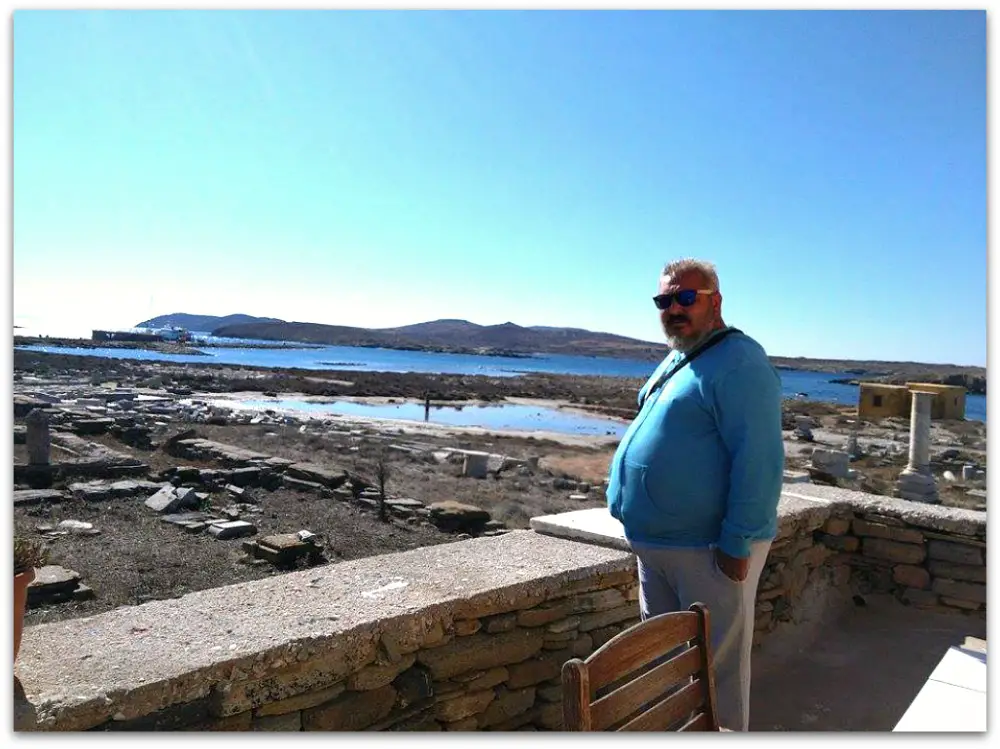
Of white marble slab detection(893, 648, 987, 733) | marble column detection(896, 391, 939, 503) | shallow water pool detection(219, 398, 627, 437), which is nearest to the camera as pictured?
white marble slab detection(893, 648, 987, 733)

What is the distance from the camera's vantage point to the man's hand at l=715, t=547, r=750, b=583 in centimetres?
222

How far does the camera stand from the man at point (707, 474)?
2.17 meters

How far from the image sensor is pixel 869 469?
19.4m

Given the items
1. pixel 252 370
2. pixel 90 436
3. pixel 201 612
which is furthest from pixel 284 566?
pixel 252 370

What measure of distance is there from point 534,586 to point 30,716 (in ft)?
5.06

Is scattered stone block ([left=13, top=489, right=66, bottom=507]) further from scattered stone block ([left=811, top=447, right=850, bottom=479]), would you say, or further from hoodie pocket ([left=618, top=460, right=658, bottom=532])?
scattered stone block ([left=811, top=447, right=850, bottom=479])

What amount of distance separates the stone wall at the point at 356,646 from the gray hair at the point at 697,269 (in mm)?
1154

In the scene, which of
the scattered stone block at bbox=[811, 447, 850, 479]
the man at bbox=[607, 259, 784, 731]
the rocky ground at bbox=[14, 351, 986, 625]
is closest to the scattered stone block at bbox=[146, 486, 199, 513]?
the rocky ground at bbox=[14, 351, 986, 625]

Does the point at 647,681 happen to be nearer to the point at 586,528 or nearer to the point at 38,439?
the point at 586,528

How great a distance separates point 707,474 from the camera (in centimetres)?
225

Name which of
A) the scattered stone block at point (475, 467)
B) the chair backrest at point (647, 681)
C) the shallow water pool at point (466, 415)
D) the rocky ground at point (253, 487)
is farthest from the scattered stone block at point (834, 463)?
the chair backrest at point (647, 681)

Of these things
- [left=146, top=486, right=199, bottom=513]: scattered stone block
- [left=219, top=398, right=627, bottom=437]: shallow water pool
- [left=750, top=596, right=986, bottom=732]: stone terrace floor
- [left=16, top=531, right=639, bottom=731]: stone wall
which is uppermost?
[left=16, top=531, right=639, bottom=731]: stone wall

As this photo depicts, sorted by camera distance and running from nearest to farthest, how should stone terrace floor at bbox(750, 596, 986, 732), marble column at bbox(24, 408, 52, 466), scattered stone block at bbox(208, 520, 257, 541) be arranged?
stone terrace floor at bbox(750, 596, 986, 732) → scattered stone block at bbox(208, 520, 257, 541) → marble column at bbox(24, 408, 52, 466)

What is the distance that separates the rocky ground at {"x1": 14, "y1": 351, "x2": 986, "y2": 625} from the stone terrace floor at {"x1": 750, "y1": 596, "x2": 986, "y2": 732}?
4.87 m
